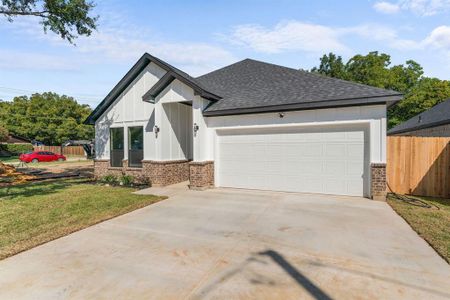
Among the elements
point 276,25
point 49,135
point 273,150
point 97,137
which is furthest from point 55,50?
point 49,135

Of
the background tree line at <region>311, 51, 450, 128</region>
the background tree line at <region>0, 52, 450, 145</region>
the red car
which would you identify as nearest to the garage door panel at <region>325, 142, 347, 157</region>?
the background tree line at <region>0, 52, 450, 145</region>

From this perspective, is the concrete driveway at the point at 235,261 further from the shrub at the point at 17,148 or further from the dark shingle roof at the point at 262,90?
the shrub at the point at 17,148

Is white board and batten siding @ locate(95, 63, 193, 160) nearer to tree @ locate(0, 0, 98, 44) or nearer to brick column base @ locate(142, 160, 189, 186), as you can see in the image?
brick column base @ locate(142, 160, 189, 186)

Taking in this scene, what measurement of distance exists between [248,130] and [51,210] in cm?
721

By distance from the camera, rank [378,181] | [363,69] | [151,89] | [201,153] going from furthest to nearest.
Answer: [363,69] → [151,89] → [201,153] → [378,181]

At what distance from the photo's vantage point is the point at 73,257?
421cm

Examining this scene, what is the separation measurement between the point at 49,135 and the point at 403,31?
165 ft

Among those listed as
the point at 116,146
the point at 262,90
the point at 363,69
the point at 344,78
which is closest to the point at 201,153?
the point at 262,90

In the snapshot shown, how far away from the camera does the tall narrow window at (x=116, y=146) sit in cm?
1290

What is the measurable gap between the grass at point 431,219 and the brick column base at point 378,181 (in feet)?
1.17

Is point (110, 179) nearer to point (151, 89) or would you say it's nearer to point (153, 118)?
point (153, 118)

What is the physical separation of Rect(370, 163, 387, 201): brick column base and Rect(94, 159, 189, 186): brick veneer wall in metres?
8.20

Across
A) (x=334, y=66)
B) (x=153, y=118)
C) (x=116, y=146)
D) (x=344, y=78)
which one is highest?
(x=334, y=66)

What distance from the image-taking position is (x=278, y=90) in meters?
10.6
